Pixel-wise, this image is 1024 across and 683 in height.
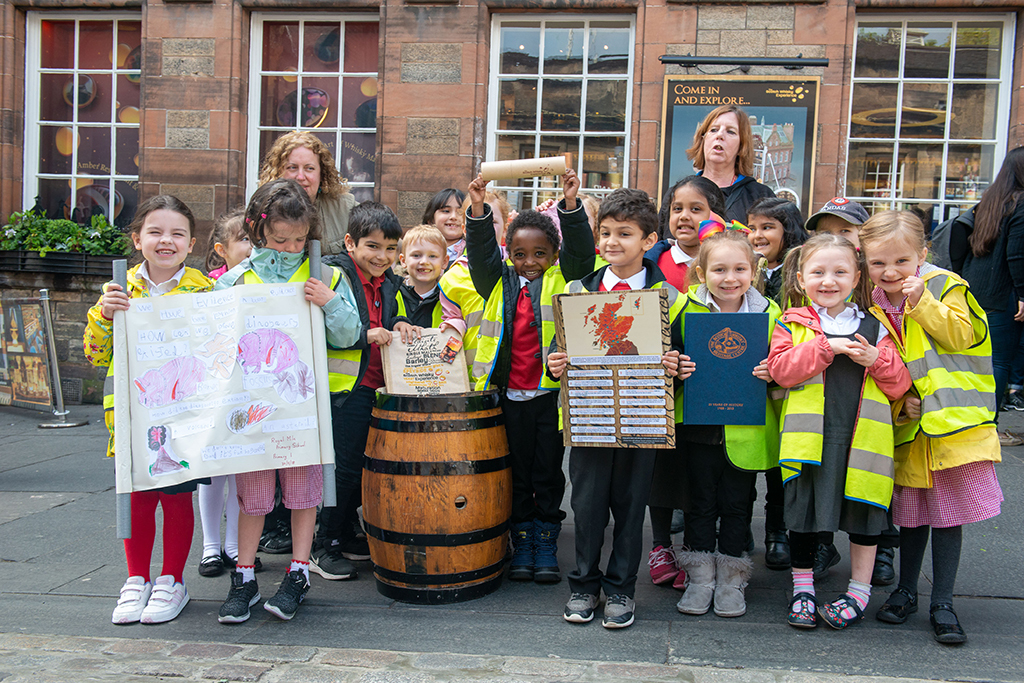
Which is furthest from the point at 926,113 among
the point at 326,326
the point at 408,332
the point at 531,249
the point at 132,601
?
the point at 132,601

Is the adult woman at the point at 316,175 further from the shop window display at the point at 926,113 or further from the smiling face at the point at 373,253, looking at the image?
the shop window display at the point at 926,113

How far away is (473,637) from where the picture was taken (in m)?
2.89

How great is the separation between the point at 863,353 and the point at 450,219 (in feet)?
7.26

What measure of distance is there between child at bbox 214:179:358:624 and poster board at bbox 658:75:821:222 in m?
4.46

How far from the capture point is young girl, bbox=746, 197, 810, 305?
11.6ft

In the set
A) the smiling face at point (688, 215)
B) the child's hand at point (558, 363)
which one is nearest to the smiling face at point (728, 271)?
the smiling face at point (688, 215)

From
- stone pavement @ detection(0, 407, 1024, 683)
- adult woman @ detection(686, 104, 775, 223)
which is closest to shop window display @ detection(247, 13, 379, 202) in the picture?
adult woman @ detection(686, 104, 775, 223)

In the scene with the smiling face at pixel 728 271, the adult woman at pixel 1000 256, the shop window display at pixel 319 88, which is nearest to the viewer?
the smiling face at pixel 728 271

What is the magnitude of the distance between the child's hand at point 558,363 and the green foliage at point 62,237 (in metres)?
6.31

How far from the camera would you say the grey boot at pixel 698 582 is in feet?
10.0

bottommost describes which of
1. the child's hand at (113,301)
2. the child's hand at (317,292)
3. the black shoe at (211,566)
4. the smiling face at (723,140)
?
the black shoe at (211,566)

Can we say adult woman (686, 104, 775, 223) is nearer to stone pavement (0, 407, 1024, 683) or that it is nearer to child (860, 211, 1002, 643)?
child (860, 211, 1002, 643)

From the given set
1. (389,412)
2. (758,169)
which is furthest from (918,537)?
(758,169)

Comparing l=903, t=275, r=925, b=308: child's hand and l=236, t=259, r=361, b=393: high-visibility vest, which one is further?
l=236, t=259, r=361, b=393: high-visibility vest
